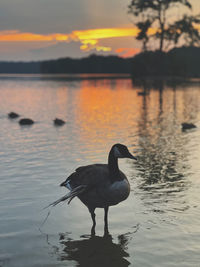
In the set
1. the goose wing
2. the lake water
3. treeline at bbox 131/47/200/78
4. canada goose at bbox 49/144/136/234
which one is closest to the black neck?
canada goose at bbox 49/144/136/234

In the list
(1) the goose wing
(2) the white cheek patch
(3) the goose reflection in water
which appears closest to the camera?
(3) the goose reflection in water

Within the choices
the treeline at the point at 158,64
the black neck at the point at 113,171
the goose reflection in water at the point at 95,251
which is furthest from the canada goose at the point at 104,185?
the treeline at the point at 158,64

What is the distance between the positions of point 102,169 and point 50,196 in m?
2.59

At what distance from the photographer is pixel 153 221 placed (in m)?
8.53

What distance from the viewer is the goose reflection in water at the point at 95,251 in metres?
6.94

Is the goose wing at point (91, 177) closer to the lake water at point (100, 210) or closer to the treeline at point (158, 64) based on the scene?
the lake water at point (100, 210)

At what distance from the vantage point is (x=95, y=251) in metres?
7.38

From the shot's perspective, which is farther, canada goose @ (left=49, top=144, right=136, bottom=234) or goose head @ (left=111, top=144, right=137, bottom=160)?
goose head @ (left=111, top=144, right=137, bottom=160)

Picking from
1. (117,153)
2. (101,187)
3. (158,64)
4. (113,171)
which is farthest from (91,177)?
(158,64)

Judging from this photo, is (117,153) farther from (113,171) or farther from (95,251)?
(95,251)

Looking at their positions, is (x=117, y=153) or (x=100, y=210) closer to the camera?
(x=117, y=153)

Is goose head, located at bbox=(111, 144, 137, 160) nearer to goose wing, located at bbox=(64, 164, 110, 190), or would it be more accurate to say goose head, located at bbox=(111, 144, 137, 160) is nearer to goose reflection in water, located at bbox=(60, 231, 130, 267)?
goose wing, located at bbox=(64, 164, 110, 190)

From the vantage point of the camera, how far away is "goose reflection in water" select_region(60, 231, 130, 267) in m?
6.94

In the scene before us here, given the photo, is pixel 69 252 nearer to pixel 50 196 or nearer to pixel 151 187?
pixel 50 196
